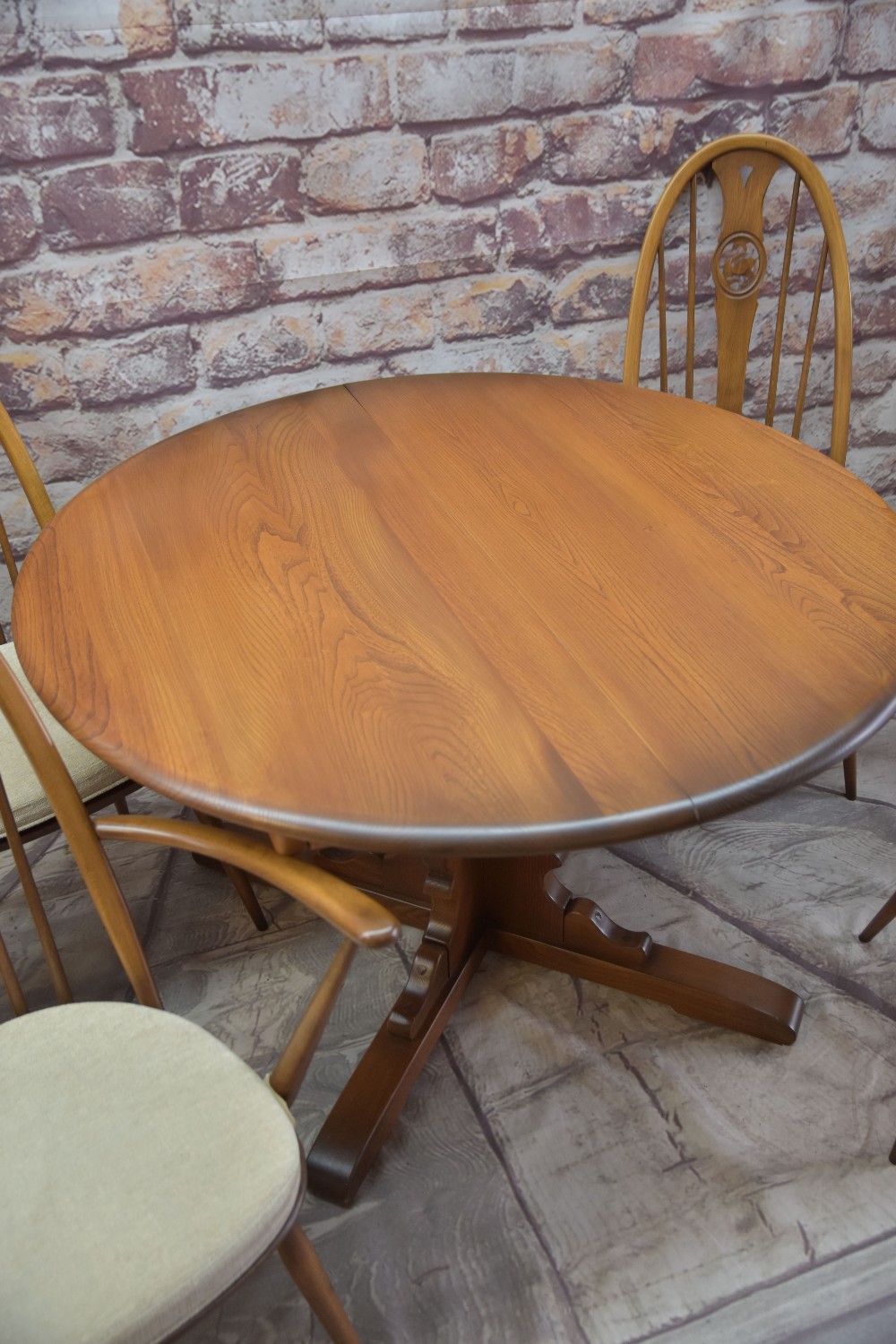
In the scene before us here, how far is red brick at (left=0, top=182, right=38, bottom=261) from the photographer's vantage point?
5.33 ft

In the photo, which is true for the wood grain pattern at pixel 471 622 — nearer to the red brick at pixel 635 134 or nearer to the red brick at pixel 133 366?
the red brick at pixel 133 366

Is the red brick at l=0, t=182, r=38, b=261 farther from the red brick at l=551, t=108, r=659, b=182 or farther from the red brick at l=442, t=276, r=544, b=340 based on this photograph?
the red brick at l=551, t=108, r=659, b=182

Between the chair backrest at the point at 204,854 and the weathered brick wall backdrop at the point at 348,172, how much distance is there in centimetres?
107

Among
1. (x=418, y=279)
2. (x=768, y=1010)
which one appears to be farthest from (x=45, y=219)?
(x=768, y=1010)

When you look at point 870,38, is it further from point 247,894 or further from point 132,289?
point 247,894

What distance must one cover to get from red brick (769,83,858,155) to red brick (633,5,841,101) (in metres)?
0.04

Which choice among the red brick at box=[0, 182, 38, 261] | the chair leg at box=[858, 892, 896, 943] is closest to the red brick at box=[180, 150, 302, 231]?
the red brick at box=[0, 182, 38, 261]

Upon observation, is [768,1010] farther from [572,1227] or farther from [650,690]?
[650,690]

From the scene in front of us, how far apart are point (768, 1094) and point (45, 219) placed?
1.76m

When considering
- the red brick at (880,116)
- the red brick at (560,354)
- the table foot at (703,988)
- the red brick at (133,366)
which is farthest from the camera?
the red brick at (560,354)

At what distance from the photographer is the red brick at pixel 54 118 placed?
5.15 ft

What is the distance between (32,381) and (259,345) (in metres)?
0.41

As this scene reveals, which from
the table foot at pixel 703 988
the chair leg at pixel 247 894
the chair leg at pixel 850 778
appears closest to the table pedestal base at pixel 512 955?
the table foot at pixel 703 988

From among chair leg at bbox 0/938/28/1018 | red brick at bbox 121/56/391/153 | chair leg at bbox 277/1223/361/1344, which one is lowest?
chair leg at bbox 277/1223/361/1344
